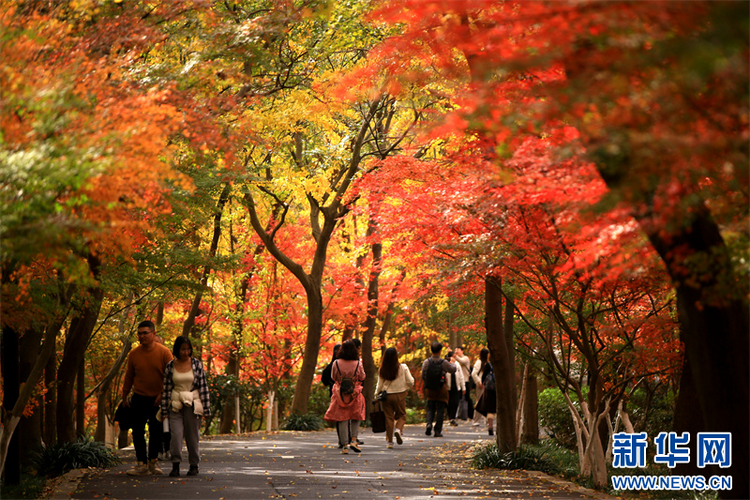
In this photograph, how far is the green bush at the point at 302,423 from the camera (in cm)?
1844

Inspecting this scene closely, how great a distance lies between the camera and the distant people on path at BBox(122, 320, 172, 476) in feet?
31.1

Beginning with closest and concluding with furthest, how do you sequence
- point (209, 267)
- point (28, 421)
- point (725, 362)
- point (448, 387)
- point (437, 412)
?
1. point (725, 362)
2. point (28, 421)
3. point (209, 267)
4. point (437, 412)
5. point (448, 387)

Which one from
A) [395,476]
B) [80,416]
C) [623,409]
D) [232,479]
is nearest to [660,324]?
[623,409]

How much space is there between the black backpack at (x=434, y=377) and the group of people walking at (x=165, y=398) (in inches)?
271

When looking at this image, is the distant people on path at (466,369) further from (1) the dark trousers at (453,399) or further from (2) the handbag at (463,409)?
(1) the dark trousers at (453,399)

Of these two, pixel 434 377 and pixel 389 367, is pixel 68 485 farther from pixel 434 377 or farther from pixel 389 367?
pixel 434 377

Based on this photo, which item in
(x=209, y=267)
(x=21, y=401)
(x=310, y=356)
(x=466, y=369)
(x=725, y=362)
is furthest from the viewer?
(x=466, y=369)

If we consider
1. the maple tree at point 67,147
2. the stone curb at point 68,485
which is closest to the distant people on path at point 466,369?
the stone curb at point 68,485

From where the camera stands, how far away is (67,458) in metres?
10.2

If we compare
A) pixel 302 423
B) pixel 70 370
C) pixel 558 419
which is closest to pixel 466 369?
pixel 302 423

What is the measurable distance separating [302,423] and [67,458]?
873 centimetres

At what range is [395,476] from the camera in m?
9.62

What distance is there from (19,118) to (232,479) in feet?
17.9

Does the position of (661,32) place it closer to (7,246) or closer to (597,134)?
(597,134)
